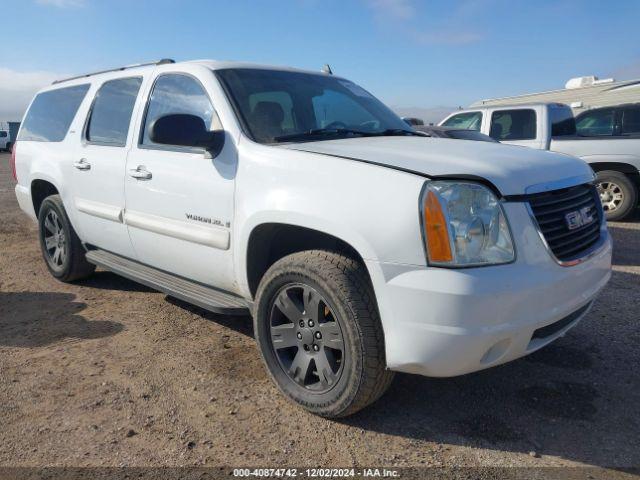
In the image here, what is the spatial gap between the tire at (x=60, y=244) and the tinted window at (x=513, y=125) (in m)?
6.88

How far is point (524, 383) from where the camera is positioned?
3.07 meters

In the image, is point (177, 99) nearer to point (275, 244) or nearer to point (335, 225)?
point (275, 244)

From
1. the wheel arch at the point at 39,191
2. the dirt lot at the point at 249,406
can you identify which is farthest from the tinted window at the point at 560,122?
the wheel arch at the point at 39,191

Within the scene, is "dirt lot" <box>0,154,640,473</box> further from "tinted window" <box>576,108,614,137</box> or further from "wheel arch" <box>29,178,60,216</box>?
"tinted window" <box>576,108,614,137</box>

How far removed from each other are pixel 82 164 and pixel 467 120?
725 cm

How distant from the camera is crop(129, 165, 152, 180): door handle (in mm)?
3527

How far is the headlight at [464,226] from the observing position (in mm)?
2213

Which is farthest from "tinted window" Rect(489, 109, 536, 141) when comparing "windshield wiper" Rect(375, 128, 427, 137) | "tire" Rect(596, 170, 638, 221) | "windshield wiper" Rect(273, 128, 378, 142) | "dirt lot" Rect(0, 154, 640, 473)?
"windshield wiper" Rect(273, 128, 378, 142)

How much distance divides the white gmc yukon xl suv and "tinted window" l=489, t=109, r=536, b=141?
17.6ft

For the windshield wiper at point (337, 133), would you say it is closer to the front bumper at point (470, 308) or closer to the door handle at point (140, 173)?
the door handle at point (140, 173)

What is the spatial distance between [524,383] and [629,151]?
20.5ft

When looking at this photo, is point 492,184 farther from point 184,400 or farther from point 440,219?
point 184,400

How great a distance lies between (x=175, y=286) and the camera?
356 centimetres

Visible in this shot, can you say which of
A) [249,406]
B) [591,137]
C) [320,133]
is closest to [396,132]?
[320,133]
